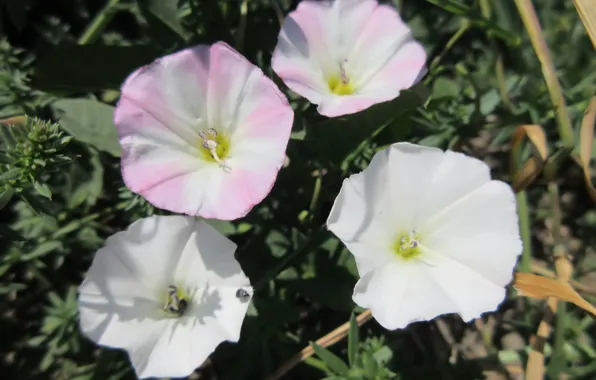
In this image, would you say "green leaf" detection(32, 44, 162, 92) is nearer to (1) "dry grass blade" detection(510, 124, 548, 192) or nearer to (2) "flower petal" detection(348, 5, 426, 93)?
(2) "flower petal" detection(348, 5, 426, 93)

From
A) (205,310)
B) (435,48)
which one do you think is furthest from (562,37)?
(205,310)

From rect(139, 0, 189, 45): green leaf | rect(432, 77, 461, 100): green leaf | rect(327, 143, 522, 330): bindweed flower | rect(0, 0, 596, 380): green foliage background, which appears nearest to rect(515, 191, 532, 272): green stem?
rect(0, 0, 596, 380): green foliage background

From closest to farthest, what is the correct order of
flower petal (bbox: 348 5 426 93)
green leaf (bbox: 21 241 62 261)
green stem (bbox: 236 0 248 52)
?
1. flower petal (bbox: 348 5 426 93)
2. green leaf (bbox: 21 241 62 261)
3. green stem (bbox: 236 0 248 52)

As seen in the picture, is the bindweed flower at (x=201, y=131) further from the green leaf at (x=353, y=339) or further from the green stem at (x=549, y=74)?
the green stem at (x=549, y=74)

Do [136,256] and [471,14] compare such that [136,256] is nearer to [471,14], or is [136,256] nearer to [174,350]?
[174,350]

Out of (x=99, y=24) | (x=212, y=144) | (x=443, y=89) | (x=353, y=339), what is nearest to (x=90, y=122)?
(x=99, y=24)

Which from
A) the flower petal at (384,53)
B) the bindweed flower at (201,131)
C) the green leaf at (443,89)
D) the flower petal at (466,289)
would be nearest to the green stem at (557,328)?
the green leaf at (443,89)
